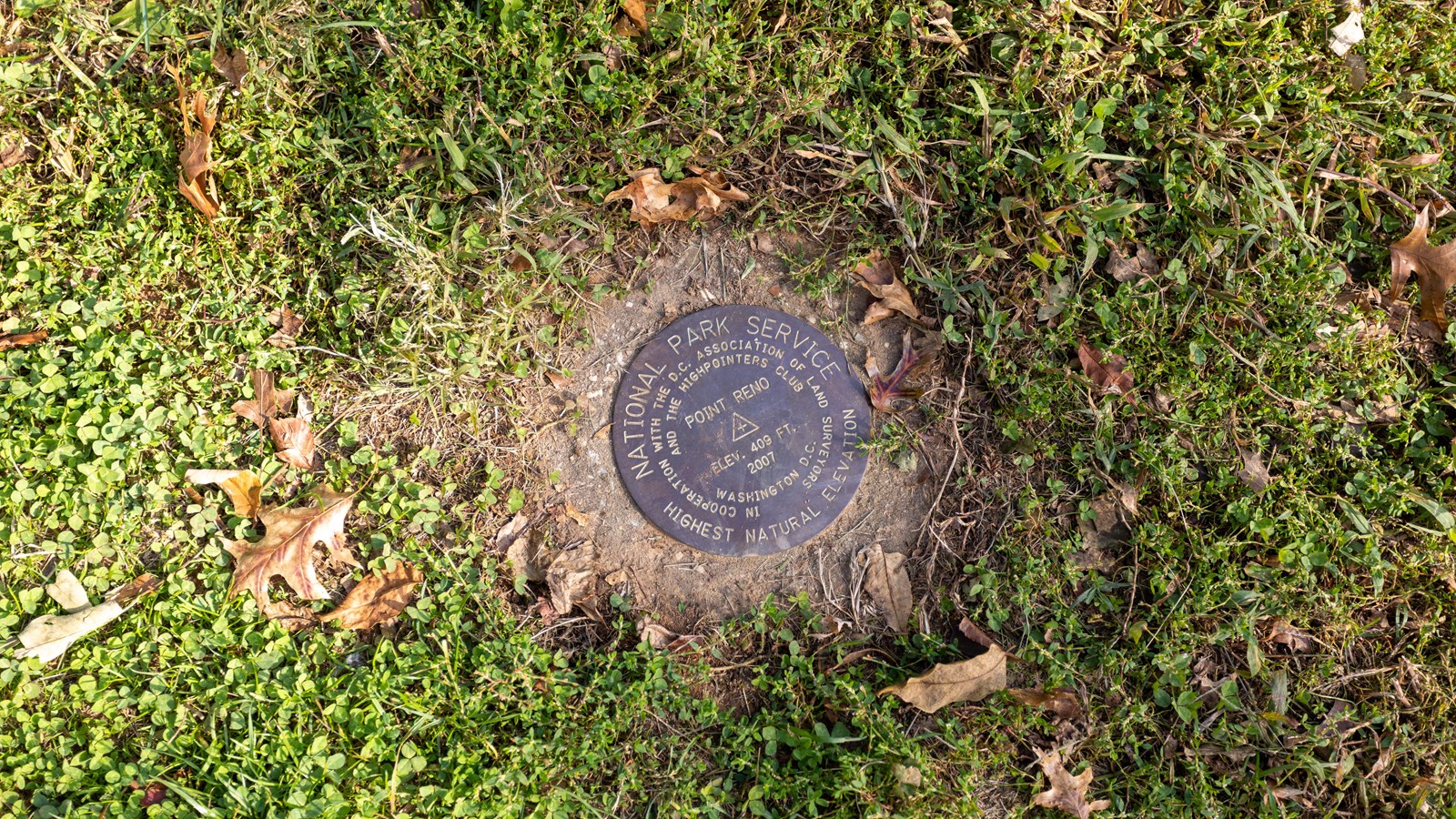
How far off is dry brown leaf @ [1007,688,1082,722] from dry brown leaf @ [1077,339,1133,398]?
0.90 metres

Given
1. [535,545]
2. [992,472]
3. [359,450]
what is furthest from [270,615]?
[992,472]

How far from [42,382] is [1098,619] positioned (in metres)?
3.09

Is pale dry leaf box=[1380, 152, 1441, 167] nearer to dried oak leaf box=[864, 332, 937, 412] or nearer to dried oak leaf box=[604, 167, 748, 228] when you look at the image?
dried oak leaf box=[864, 332, 937, 412]

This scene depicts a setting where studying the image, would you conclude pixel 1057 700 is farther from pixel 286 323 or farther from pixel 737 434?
pixel 286 323

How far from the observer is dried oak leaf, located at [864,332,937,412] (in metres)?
2.56

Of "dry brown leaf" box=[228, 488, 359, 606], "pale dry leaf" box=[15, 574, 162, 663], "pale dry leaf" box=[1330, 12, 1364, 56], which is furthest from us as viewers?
"pale dry leaf" box=[1330, 12, 1364, 56]

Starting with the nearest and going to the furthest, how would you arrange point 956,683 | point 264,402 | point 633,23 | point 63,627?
point 63,627 → point 956,683 → point 264,402 → point 633,23

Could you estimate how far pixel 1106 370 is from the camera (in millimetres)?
2516

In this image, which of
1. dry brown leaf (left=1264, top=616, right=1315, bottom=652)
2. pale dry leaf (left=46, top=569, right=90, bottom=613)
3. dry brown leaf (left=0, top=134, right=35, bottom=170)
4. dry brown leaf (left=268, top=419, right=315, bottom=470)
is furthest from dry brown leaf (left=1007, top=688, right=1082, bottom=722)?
dry brown leaf (left=0, top=134, right=35, bottom=170)

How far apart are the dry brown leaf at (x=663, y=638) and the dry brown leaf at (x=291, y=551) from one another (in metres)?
0.85

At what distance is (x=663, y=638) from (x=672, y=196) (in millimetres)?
1325

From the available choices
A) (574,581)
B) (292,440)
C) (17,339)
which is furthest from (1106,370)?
A: (17,339)

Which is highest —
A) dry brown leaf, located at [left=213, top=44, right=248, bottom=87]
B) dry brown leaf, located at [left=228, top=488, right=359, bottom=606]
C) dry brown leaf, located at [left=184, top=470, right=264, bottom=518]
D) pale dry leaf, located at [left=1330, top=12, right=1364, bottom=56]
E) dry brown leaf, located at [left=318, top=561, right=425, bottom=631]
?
pale dry leaf, located at [left=1330, top=12, right=1364, bottom=56]

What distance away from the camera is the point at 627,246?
2.60 metres
